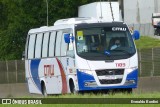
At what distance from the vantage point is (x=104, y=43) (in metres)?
27.6

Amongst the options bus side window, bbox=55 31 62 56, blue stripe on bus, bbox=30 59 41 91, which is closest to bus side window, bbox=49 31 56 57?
bus side window, bbox=55 31 62 56

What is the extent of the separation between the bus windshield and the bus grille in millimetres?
484

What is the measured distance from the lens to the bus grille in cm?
2728

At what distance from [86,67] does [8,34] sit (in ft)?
159

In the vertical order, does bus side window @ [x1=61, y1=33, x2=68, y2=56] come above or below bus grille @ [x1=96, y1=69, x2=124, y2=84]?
above

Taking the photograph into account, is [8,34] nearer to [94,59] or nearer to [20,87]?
[20,87]

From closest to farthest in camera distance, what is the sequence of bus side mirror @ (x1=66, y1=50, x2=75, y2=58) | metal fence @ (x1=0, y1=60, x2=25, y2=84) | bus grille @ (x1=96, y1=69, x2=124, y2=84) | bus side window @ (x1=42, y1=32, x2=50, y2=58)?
bus grille @ (x1=96, y1=69, x2=124, y2=84), bus side mirror @ (x1=66, y1=50, x2=75, y2=58), bus side window @ (x1=42, y1=32, x2=50, y2=58), metal fence @ (x1=0, y1=60, x2=25, y2=84)

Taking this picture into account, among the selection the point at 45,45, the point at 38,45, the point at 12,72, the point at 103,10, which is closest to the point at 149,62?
the point at 38,45

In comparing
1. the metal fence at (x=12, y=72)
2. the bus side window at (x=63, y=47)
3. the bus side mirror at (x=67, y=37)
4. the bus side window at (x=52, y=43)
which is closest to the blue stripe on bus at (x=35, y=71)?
the bus side window at (x=52, y=43)

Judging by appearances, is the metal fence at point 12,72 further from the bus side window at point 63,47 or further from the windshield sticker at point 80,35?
the windshield sticker at point 80,35

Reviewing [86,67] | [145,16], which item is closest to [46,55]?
[86,67]

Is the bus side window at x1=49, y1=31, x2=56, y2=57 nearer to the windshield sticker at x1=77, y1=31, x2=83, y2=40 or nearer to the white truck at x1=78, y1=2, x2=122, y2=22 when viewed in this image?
the windshield sticker at x1=77, y1=31, x2=83, y2=40

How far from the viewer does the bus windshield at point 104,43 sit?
27.5m

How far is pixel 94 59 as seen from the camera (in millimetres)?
27422
